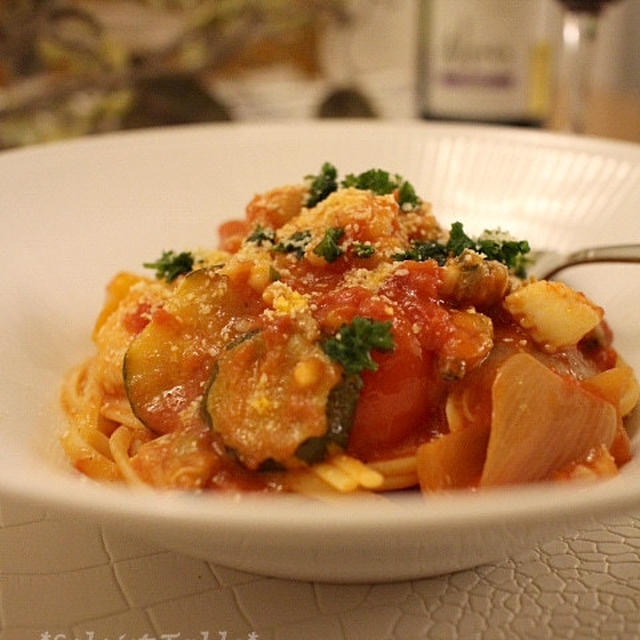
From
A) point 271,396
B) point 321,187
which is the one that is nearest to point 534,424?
point 271,396

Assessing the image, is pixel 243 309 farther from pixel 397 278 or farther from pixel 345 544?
pixel 345 544

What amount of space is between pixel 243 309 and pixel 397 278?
39 cm

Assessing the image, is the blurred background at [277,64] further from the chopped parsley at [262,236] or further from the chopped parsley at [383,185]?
the chopped parsley at [262,236]

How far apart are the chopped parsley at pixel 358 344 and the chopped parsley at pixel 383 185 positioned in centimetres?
71

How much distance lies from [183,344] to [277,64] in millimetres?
5057

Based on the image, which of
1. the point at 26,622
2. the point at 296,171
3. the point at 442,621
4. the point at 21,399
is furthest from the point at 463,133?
the point at 26,622

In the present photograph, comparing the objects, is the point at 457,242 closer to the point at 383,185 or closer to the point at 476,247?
the point at 476,247

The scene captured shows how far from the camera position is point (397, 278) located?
2.05 metres

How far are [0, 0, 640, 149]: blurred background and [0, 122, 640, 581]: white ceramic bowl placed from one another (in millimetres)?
1522

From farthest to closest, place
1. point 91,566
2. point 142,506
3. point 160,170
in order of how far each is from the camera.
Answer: point 160,170, point 91,566, point 142,506

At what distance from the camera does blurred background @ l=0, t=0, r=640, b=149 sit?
5.17 meters

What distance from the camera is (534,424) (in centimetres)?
179

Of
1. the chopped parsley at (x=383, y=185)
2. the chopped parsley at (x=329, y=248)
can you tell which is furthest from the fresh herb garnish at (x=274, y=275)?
the chopped parsley at (x=383, y=185)

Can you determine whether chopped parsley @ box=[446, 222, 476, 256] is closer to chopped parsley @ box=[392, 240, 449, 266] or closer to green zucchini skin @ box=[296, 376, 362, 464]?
chopped parsley @ box=[392, 240, 449, 266]
